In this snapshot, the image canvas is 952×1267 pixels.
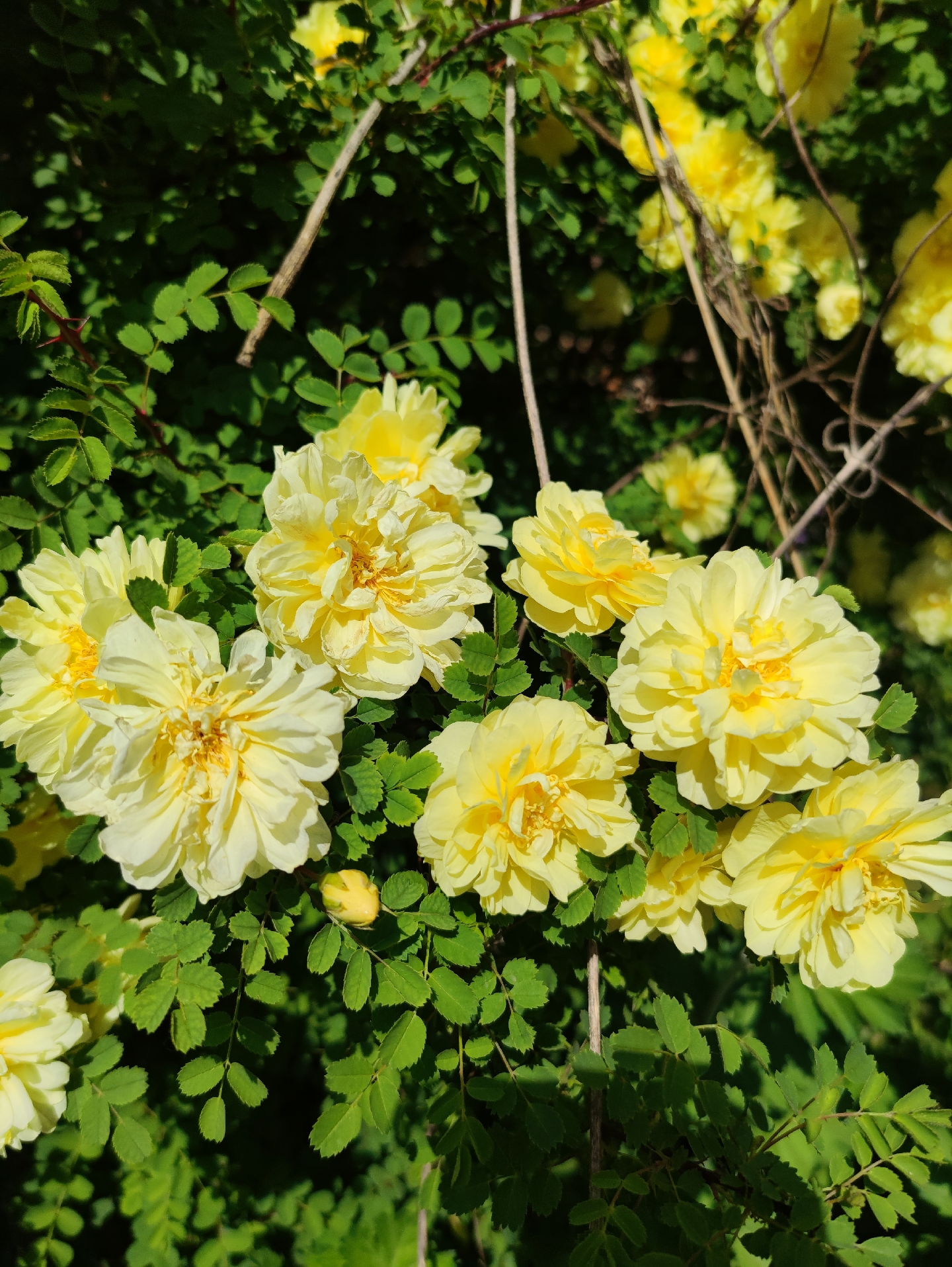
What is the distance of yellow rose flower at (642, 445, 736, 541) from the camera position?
202 cm

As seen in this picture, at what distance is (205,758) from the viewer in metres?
0.83

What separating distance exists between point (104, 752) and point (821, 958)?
2.82 feet

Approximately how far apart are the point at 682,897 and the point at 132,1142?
2.69ft

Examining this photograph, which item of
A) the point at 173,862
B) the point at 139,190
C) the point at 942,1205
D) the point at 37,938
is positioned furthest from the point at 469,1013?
the point at 942,1205

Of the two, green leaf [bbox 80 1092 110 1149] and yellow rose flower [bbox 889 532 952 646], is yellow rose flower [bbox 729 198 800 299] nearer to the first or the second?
yellow rose flower [bbox 889 532 952 646]

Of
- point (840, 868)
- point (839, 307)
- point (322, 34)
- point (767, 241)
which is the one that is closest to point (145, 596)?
point (840, 868)

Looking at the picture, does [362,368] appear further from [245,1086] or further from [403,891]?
[245,1086]

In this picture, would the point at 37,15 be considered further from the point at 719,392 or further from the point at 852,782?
the point at 719,392

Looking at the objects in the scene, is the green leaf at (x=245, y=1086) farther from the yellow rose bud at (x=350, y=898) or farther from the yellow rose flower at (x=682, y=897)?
the yellow rose flower at (x=682, y=897)

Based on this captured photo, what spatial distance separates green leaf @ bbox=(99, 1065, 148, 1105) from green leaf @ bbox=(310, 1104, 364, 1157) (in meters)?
0.28

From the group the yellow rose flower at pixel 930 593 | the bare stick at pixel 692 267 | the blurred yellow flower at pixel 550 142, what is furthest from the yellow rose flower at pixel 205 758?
the yellow rose flower at pixel 930 593

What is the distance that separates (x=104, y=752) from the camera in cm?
80

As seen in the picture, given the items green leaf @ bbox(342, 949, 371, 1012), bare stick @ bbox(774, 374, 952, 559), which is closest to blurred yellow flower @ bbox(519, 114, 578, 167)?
bare stick @ bbox(774, 374, 952, 559)

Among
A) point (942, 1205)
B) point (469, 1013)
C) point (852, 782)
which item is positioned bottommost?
point (942, 1205)
